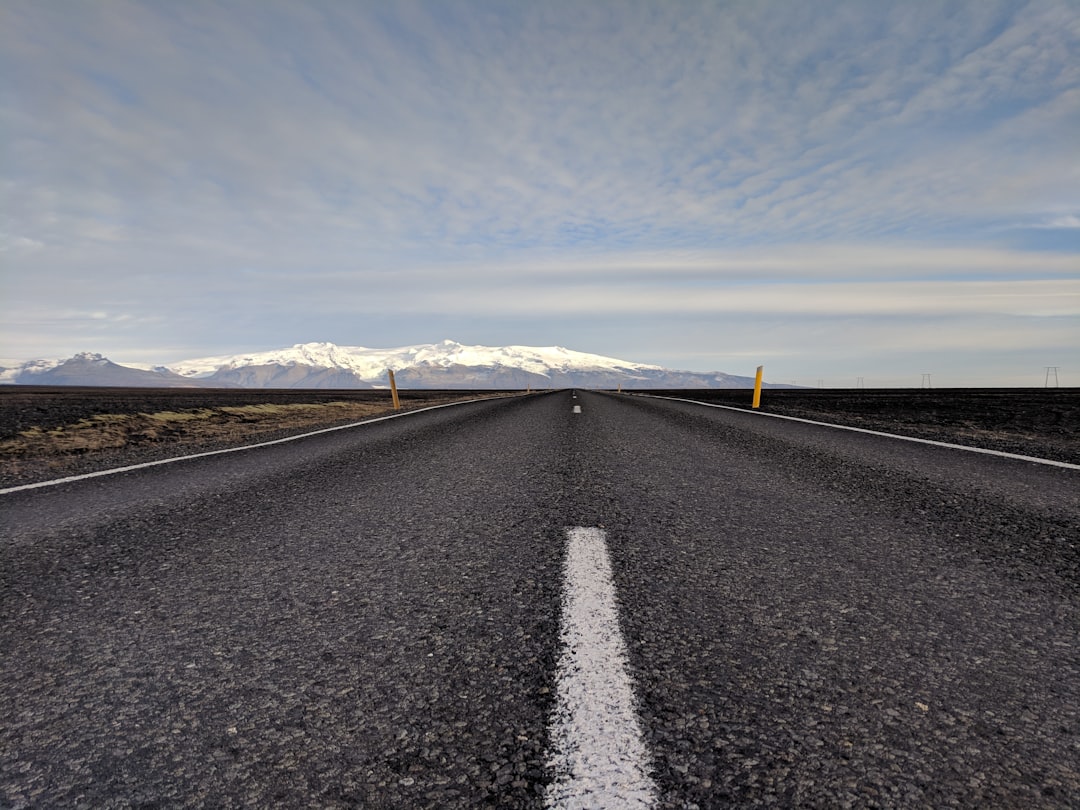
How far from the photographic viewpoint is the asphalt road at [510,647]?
1.39m

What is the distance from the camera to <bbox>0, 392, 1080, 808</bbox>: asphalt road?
1.39m

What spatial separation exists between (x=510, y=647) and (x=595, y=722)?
519 millimetres

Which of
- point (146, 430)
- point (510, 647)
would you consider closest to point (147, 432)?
point (146, 430)

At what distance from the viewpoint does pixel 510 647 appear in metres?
2.00

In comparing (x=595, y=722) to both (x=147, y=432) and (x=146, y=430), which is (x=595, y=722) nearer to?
(x=147, y=432)

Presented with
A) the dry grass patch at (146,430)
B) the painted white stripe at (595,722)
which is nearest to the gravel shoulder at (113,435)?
the dry grass patch at (146,430)

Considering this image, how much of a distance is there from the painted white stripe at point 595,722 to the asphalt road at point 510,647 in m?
0.04

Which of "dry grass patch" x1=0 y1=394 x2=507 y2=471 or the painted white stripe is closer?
the painted white stripe

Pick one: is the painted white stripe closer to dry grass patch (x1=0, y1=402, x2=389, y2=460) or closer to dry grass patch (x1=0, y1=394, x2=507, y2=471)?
dry grass patch (x1=0, y1=394, x2=507, y2=471)

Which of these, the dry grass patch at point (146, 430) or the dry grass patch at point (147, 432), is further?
the dry grass patch at point (146, 430)

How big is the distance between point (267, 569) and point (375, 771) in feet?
5.87

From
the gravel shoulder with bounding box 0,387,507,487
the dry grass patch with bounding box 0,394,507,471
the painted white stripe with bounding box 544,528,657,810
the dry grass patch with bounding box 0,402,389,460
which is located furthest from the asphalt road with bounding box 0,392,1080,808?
the dry grass patch with bounding box 0,402,389,460

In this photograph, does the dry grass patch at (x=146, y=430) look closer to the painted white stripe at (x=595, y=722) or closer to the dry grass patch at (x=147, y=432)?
the dry grass patch at (x=147, y=432)

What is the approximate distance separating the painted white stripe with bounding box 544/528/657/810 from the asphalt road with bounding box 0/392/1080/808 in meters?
0.04
